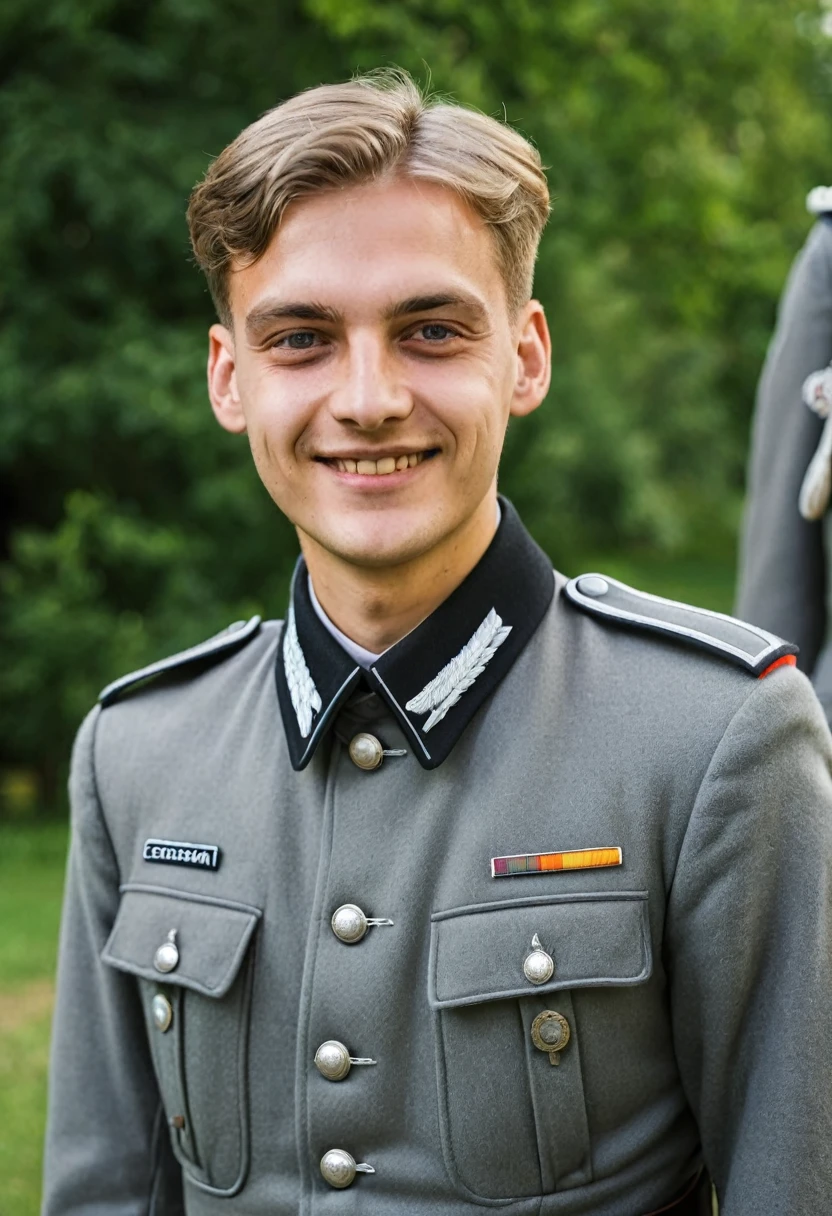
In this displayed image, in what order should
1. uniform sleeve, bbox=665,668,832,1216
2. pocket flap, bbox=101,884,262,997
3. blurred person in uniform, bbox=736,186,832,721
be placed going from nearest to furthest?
uniform sleeve, bbox=665,668,832,1216
pocket flap, bbox=101,884,262,997
blurred person in uniform, bbox=736,186,832,721

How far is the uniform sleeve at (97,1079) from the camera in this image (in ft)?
6.95

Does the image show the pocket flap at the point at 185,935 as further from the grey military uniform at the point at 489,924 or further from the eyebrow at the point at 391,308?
the eyebrow at the point at 391,308

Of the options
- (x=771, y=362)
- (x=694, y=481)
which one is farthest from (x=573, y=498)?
(x=771, y=362)

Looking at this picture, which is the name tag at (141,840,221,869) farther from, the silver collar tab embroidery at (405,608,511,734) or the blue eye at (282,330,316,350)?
the blue eye at (282,330,316,350)

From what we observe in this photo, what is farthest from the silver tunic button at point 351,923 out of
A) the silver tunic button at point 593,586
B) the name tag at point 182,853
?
the silver tunic button at point 593,586

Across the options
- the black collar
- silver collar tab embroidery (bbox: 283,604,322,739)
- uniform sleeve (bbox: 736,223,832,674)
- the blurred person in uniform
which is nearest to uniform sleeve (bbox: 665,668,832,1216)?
the black collar

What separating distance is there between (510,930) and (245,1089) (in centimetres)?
44

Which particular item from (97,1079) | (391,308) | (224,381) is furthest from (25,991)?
(391,308)

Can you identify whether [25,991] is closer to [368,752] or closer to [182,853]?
[182,853]

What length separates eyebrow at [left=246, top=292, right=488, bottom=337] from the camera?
1.73 metres

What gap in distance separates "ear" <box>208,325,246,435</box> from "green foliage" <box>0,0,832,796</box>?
5.64 m

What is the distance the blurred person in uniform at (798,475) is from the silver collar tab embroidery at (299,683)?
0.96m

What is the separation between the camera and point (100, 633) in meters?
8.63

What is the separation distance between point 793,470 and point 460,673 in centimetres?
97
